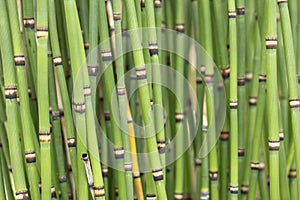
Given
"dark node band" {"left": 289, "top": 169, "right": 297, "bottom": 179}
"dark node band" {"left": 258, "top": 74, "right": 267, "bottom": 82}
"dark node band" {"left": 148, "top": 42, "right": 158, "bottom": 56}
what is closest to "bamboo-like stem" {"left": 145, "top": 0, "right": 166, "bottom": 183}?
"dark node band" {"left": 148, "top": 42, "right": 158, "bottom": 56}

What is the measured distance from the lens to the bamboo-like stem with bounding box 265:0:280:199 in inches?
30.6

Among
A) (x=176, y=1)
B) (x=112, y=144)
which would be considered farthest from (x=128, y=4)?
(x=112, y=144)

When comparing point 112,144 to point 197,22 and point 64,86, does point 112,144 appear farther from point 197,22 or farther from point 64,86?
point 197,22

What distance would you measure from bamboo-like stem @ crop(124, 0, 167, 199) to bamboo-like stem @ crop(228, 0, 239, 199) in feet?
0.48

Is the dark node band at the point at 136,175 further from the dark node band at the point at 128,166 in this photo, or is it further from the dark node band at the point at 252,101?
the dark node band at the point at 252,101

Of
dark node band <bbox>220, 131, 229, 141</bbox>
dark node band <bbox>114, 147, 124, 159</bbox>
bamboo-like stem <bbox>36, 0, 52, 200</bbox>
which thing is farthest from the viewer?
dark node band <bbox>220, 131, 229, 141</bbox>

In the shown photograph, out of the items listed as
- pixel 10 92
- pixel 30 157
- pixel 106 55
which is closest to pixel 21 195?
pixel 30 157

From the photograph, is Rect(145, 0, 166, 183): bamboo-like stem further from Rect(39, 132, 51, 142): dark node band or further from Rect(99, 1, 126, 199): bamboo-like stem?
Rect(39, 132, 51, 142): dark node band

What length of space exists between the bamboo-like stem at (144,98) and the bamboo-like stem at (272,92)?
0.66 ft

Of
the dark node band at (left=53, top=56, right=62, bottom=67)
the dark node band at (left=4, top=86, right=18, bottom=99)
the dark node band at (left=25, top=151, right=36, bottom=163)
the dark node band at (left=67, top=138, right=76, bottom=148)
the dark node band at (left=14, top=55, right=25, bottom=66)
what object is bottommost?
the dark node band at (left=25, top=151, right=36, bottom=163)

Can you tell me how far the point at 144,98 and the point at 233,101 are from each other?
168 millimetres

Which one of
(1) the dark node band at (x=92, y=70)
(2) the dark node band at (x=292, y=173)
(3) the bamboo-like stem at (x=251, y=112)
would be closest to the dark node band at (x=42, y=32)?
(1) the dark node band at (x=92, y=70)

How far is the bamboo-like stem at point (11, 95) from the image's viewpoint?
0.74m

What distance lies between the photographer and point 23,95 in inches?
29.5
